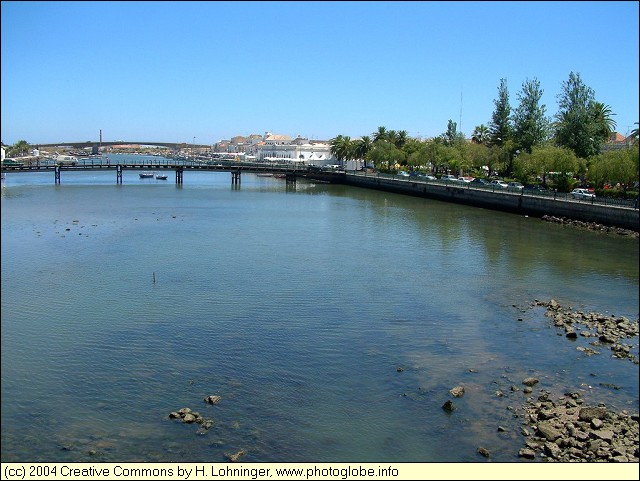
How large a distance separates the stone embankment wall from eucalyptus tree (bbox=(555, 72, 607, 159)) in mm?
9382

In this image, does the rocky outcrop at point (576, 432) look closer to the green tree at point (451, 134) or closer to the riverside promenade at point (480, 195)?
the riverside promenade at point (480, 195)

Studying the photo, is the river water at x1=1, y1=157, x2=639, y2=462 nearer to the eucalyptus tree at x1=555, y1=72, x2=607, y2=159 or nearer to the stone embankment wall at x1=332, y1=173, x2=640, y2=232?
the stone embankment wall at x1=332, y1=173, x2=640, y2=232

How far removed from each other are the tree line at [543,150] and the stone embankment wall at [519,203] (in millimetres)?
3214

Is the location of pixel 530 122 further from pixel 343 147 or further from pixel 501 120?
pixel 343 147

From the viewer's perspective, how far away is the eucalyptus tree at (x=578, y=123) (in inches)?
2096

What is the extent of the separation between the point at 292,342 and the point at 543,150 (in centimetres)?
4011

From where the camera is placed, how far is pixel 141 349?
52.2 feet

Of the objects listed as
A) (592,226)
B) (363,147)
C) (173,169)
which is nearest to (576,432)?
(592,226)

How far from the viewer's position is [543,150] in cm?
5041

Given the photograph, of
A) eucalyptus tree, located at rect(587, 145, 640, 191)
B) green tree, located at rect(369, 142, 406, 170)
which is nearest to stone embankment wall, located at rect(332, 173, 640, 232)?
eucalyptus tree, located at rect(587, 145, 640, 191)

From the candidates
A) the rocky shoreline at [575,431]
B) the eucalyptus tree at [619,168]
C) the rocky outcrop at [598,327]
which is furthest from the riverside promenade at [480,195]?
the rocky shoreline at [575,431]

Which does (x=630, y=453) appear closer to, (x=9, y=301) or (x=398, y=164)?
(x=9, y=301)

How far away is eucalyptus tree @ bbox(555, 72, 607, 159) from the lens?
53.2m

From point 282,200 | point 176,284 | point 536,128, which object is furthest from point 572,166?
point 176,284
